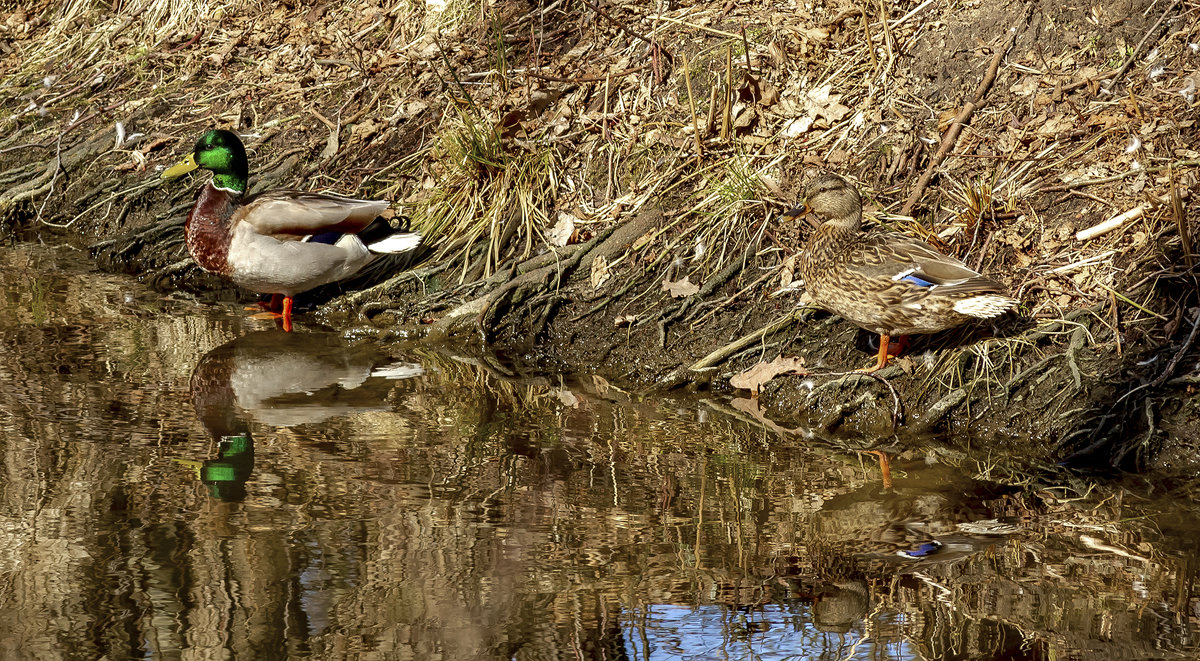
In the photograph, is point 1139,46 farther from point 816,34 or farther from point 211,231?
point 211,231

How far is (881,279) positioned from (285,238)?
293cm

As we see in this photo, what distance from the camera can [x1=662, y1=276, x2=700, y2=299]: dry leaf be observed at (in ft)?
18.6

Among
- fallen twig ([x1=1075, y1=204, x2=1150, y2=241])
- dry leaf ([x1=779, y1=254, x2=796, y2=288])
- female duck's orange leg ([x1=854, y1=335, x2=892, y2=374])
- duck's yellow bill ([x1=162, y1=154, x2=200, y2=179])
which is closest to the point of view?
female duck's orange leg ([x1=854, y1=335, x2=892, y2=374])

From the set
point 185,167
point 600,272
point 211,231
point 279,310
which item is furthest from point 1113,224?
point 185,167

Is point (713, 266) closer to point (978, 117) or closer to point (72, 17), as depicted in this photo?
point (978, 117)

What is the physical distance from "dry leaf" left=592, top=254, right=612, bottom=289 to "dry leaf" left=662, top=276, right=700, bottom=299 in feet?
1.05

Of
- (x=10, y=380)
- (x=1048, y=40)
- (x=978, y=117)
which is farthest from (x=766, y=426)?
(x=10, y=380)

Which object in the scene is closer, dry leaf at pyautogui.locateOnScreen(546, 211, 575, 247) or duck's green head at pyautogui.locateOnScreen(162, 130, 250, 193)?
dry leaf at pyautogui.locateOnScreen(546, 211, 575, 247)

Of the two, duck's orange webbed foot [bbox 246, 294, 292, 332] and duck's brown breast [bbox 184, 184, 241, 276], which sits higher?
duck's brown breast [bbox 184, 184, 241, 276]

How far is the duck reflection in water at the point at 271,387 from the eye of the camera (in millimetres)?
4363

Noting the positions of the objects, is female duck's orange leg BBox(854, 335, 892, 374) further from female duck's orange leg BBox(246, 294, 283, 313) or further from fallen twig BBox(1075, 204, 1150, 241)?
female duck's orange leg BBox(246, 294, 283, 313)

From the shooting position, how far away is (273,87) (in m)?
Answer: 8.18

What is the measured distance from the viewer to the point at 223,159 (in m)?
6.37

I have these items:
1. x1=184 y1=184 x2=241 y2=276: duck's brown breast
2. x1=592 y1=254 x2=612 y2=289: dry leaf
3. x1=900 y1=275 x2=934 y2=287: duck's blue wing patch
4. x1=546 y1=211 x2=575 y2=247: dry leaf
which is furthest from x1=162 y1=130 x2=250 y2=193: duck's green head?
x1=900 y1=275 x2=934 y2=287: duck's blue wing patch
